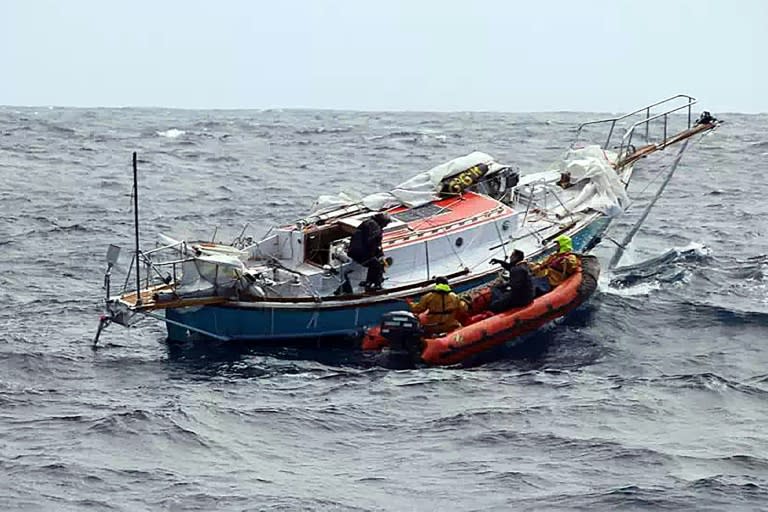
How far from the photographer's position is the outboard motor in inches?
828

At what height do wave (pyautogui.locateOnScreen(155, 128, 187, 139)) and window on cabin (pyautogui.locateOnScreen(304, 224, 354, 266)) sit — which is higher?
wave (pyautogui.locateOnScreen(155, 128, 187, 139))

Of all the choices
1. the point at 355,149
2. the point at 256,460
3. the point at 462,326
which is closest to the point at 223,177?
the point at 355,149

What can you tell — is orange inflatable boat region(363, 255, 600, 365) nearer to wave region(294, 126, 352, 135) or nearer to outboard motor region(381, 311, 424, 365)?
outboard motor region(381, 311, 424, 365)

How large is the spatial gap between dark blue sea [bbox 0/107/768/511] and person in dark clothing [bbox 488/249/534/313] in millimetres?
936

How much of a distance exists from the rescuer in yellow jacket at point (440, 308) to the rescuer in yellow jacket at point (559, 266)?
7.73 ft

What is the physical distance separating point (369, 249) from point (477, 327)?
257 cm

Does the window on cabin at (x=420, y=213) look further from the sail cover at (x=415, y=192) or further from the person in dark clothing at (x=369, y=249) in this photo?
the person in dark clothing at (x=369, y=249)

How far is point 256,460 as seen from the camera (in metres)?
16.5

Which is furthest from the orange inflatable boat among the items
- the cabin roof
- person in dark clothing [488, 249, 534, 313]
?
the cabin roof

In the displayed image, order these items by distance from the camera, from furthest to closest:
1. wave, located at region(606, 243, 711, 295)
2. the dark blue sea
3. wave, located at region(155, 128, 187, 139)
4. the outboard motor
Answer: wave, located at region(155, 128, 187, 139), wave, located at region(606, 243, 711, 295), the outboard motor, the dark blue sea

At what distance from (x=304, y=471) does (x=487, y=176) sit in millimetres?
12329

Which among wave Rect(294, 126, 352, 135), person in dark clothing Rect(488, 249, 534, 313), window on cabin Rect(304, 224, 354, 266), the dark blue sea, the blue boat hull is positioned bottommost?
the dark blue sea

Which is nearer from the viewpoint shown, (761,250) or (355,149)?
(761,250)

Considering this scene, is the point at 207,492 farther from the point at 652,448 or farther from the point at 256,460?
the point at 652,448
